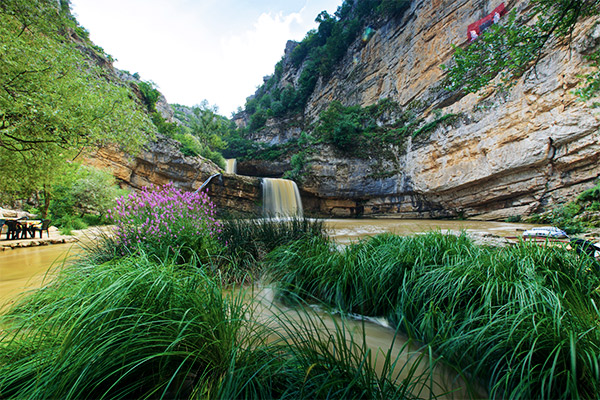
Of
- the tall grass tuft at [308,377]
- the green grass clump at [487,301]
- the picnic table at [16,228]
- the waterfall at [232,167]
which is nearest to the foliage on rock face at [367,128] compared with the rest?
the waterfall at [232,167]

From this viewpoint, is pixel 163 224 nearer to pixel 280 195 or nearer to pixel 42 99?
pixel 42 99

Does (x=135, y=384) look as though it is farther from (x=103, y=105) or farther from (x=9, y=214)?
(x=9, y=214)

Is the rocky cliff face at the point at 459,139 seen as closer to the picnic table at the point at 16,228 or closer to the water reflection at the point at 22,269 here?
the water reflection at the point at 22,269

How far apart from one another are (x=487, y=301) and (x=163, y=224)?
3.29 meters

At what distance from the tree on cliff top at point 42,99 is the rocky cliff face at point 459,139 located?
8.86m

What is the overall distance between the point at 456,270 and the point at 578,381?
0.92 metres

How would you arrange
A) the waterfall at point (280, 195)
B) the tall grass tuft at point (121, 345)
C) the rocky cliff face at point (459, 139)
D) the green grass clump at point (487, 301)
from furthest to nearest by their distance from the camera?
the waterfall at point (280, 195)
the rocky cliff face at point (459, 139)
the green grass clump at point (487, 301)
the tall grass tuft at point (121, 345)

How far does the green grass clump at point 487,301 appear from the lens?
1006 mm

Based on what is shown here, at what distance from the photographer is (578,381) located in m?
0.97

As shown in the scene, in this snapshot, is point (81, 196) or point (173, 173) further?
point (173, 173)

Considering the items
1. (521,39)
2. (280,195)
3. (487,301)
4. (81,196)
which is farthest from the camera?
(280,195)

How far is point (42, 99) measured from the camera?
14.3 feet

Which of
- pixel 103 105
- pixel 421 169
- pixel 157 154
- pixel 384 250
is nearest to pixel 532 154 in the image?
pixel 421 169

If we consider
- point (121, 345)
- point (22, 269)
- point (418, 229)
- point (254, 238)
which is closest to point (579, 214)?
point (418, 229)
